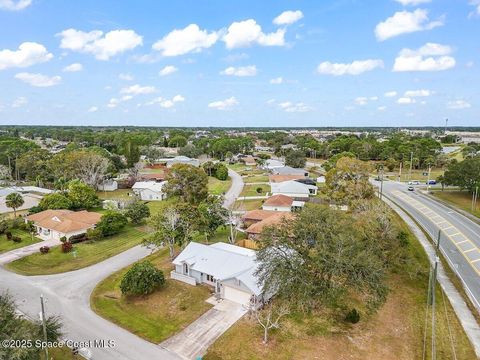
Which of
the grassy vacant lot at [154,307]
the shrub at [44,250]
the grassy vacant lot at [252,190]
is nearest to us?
the grassy vacant lot at [154,307]

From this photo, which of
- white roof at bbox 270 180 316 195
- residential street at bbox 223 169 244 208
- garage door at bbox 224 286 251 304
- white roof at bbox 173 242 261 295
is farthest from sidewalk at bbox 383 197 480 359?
residential street at bbox 223 169 244 208

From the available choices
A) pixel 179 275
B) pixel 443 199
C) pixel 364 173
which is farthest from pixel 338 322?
pixel 443 199

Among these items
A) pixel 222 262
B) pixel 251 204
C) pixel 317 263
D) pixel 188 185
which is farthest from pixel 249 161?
pixel 317 263

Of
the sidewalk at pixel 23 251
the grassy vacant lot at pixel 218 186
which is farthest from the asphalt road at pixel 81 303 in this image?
the grassy vacant lot at pixel 218 186

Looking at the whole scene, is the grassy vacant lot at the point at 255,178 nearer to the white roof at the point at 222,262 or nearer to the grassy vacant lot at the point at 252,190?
the grassy vacant lot at the point at 252,190

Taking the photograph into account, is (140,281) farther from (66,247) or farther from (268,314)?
(66,247)

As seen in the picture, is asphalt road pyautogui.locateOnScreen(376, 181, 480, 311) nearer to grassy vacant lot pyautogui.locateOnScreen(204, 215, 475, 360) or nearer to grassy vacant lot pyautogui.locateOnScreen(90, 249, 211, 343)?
grassy vacant lot pyautogui.locateOnScreen(204, 215, 475, 360)
